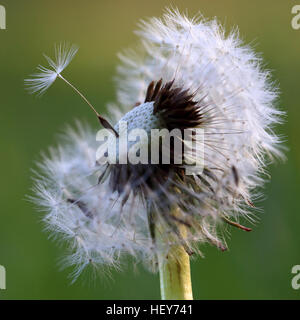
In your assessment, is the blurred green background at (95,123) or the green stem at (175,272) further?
the blurred green background at (95,123)

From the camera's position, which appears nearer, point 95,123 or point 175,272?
point 175,272

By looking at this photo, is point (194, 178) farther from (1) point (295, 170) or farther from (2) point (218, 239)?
(1) point (295, 170)

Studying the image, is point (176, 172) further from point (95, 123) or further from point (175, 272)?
point (95, 123)

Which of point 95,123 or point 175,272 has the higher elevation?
point 95,123

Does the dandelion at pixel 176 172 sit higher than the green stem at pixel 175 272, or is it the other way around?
the dandelion at pixel 176 172

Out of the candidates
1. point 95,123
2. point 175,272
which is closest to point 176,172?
point 175,272

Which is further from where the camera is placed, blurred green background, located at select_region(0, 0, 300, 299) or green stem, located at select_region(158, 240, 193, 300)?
blurred green background, located at select_region(0, 0, 300, 299)

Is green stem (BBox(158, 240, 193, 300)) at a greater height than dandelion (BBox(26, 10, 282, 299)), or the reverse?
dandelion (BBox(26, 10, 282, 299))
